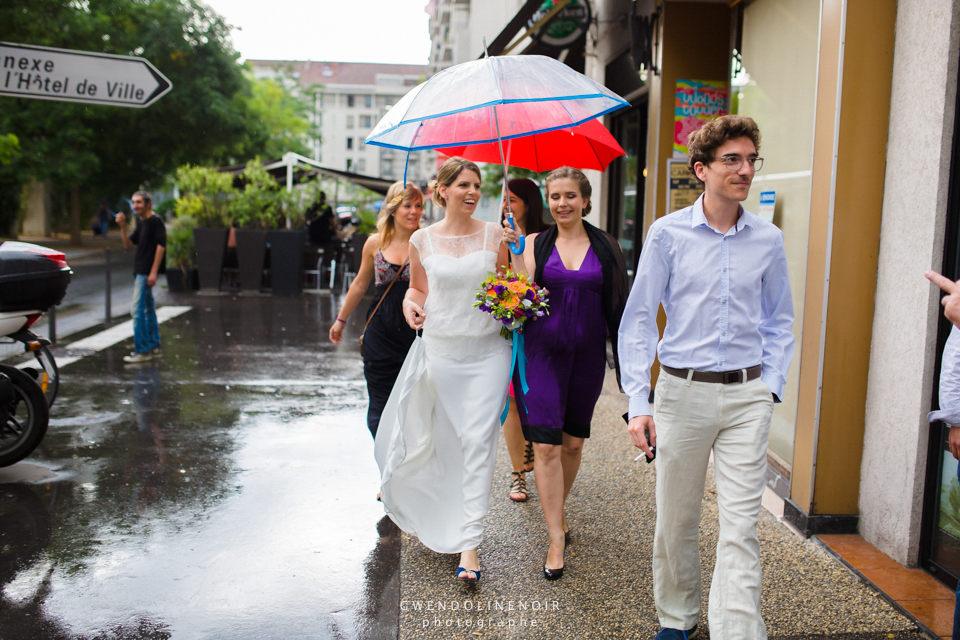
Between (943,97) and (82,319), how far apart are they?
1244 centimetres

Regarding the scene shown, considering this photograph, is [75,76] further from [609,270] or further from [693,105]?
[693,105]

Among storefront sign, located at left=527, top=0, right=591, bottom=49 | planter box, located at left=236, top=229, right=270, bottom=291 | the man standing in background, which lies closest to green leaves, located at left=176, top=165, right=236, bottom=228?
planter box, located at left=236, top=229, right=270, bottom=291

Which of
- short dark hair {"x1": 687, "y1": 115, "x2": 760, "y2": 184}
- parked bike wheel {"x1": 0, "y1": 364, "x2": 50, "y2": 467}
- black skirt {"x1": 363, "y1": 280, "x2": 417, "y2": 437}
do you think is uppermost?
short dark hair {"x1": 687, "y1": 115, "x2": 760, "y2": 184}

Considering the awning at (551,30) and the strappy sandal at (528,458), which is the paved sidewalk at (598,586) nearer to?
the strappy sandal at (528,458)

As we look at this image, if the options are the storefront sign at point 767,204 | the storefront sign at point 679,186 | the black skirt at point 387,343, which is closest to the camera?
the black skirt at point 387,343

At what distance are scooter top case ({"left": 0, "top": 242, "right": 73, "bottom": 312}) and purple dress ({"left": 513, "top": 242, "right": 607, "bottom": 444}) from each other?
3.75 metres

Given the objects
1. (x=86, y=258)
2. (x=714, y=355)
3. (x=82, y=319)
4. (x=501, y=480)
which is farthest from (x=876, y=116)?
(x=86, y=258)

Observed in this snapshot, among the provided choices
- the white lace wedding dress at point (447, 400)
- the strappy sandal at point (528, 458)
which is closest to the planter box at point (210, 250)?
the strappy sandal at point (528, 458)

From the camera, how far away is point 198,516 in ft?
14.9

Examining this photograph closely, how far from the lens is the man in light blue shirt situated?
109 inches

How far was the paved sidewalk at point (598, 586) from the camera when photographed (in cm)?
324

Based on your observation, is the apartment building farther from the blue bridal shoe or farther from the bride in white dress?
the blue bridal shoe

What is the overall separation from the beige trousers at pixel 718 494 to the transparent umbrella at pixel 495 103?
132 cm

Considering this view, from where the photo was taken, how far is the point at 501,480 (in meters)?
5.25
